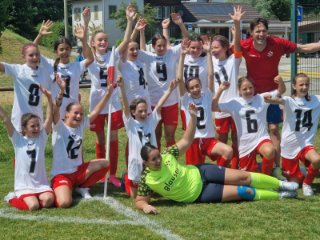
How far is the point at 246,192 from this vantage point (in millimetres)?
6766

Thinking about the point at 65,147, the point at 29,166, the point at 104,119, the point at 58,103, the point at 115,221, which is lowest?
the point at 115,221

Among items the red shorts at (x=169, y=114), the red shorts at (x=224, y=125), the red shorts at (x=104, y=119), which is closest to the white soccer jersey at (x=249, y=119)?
the red shorts at (x=224, y=125)

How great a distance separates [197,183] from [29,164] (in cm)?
213

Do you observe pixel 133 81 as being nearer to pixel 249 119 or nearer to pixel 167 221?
pixel 249 119

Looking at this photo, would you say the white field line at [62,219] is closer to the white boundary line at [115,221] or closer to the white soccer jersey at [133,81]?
the white boundary line at [115,221]

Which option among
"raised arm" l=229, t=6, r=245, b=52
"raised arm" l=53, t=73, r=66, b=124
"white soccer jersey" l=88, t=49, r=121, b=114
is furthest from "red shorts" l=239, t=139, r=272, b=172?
"raised arm" l=53, t=73, r=66, b=124

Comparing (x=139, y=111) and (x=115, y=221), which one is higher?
(x=139, y=111)

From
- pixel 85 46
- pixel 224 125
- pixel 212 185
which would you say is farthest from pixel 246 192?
pixel 85 46

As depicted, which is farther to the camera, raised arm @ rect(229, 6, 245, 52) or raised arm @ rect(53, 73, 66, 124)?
raised arm @ rect(229, 6, 245, 52)

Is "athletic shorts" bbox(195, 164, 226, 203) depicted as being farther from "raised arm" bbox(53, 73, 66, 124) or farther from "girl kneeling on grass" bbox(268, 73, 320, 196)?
"raised arm" bbox(53, 73, 66, 124)

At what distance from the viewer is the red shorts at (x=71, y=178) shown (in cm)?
699

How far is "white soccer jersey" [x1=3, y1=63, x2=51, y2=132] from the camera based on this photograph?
752cm

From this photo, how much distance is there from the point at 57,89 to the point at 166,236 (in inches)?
128

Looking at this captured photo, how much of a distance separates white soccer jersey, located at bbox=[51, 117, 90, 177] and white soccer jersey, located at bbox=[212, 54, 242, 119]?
2268 mm
